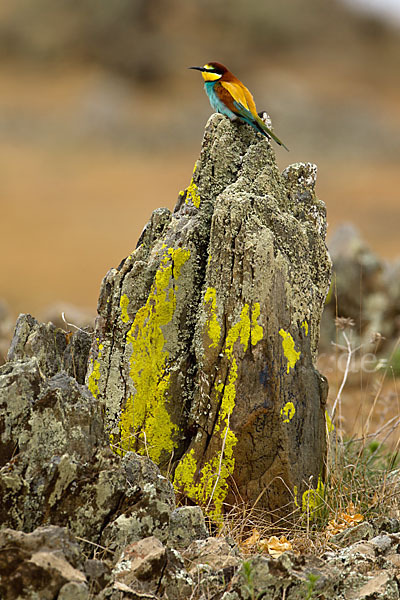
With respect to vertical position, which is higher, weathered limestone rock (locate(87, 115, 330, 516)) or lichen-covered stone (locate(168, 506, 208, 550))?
weathered limestone rock (locate(87, 115, 330, 516))

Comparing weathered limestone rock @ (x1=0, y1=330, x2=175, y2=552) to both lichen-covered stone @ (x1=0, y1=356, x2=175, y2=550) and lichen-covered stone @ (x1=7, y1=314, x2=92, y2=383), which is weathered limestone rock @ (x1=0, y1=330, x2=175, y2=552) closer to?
lichen-covered stone @ (x1=0, y1=356, x2=175, y2=550)

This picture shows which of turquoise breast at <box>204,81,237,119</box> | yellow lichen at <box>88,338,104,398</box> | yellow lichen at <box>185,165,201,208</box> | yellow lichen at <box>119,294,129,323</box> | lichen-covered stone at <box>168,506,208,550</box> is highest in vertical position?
turquoise breast at <box>204,81,237,119</box>

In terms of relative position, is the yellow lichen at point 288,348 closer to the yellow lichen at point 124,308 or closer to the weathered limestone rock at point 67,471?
the yellow lichen at point 124,308

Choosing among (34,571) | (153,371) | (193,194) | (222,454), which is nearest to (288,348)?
(222,454)

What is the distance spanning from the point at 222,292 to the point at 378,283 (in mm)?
11548

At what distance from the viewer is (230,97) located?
16.0ft

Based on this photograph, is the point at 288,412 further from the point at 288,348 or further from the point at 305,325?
the point at 305,325

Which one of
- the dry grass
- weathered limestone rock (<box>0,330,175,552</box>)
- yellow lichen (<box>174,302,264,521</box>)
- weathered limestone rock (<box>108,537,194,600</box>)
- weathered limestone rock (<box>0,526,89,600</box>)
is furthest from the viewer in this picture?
yellow lichen (<box>174,302,264,521</box>)

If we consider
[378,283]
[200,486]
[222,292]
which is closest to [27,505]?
[200,486]

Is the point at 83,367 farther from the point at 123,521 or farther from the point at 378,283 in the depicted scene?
the point at 378,283

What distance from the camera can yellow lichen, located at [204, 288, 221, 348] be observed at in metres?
4.39

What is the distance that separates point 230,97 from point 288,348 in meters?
1.85

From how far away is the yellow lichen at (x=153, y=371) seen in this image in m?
4.52

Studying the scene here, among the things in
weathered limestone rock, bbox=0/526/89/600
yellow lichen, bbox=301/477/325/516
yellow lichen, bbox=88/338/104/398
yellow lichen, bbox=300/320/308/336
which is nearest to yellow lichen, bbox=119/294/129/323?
yellow lichen, bbox=88/338/104/398
